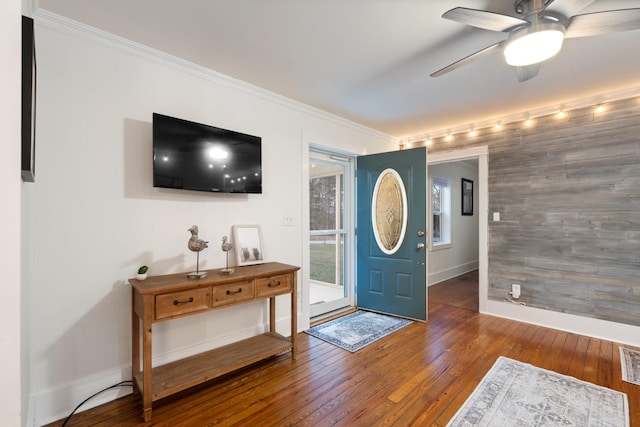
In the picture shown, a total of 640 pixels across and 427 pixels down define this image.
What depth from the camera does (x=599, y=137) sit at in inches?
123

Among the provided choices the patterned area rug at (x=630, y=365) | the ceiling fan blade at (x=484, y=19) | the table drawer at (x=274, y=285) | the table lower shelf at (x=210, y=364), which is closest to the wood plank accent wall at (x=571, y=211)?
the patterned area rug at (x=630, y=365)

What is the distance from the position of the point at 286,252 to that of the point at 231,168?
1.08m

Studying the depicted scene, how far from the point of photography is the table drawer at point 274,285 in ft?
7.96

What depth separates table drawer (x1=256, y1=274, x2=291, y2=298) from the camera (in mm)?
2425

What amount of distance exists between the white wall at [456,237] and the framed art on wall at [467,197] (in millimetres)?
111

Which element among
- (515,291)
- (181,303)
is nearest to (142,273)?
(181,303)

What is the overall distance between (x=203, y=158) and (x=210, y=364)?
63.5 inches

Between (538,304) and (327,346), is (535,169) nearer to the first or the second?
(538,304)

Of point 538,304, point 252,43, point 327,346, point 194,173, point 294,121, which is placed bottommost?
point 327,346

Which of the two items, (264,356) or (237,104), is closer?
(264,356)

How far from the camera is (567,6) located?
4.83 ft

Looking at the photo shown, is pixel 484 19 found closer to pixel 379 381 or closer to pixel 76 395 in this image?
pixel 379 381

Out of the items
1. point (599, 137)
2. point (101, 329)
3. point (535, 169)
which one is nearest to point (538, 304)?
point (535, 169)

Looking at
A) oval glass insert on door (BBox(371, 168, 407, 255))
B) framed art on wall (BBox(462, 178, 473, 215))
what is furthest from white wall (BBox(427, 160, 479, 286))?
oval glass insert on door (BBox(371, 168, 407, 255))
